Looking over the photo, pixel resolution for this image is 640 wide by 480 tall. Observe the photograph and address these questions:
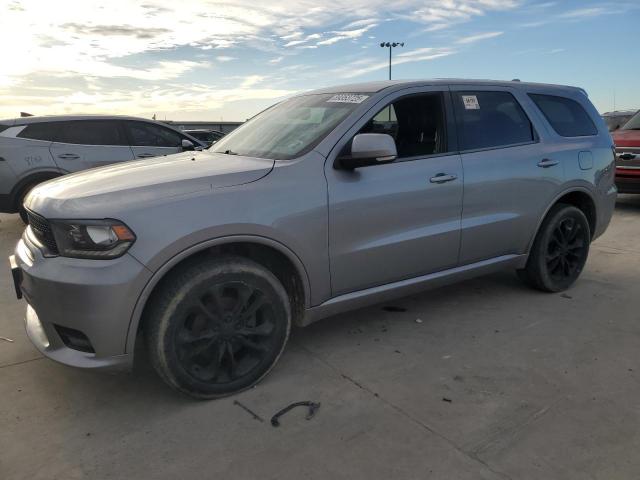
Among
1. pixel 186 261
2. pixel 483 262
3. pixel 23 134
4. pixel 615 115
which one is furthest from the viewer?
pixel 615 115

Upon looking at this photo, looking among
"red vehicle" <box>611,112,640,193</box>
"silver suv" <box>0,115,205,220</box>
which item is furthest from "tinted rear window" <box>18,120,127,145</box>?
"red vehicle" <box>611,112,640,193</box>

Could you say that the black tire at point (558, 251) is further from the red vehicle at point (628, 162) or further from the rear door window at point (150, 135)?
the rear door window at point (150, 135)

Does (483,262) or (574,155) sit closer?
(483,262)

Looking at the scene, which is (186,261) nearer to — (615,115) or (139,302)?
(139,302)

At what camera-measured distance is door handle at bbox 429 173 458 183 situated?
3.51 m

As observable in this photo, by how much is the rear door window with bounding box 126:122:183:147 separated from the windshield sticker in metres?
5.21

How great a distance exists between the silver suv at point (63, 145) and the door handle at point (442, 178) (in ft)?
13.9

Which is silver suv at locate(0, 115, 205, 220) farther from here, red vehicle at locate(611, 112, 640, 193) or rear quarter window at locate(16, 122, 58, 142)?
red vehicle at locate(611, 112, 640, 193)

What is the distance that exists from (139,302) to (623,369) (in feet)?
9.38

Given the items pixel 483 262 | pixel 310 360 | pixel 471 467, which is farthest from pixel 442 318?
pixel 471 467

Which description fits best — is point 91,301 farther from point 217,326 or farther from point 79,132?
point 79,132

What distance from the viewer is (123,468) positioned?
2361 mm

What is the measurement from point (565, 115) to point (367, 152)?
2413 mm

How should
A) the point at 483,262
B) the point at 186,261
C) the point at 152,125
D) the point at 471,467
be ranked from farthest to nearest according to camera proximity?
1. the point at 152,125
2. the point at 483,262
3. the point at 186,261
4. the point at 471,467
